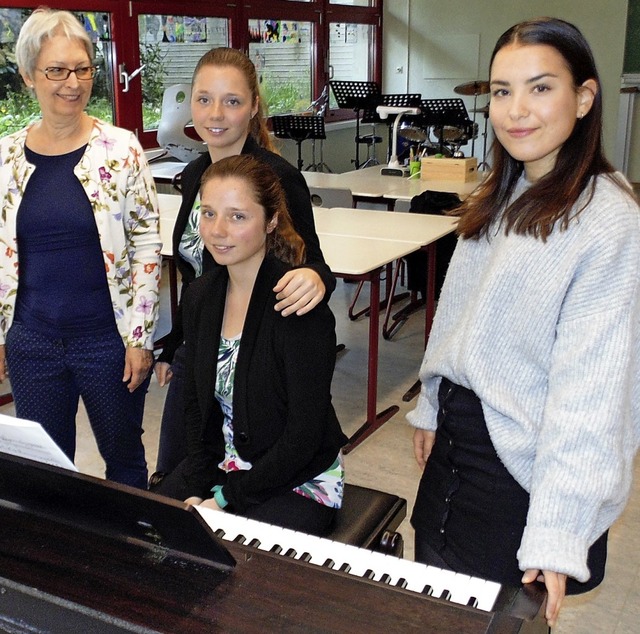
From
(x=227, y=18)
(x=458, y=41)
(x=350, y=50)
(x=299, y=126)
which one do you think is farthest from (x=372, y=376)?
(x=458, y=41)

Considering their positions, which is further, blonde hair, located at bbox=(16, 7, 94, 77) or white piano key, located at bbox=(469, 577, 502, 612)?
blonde hair, located at bbox=(16, 7, 94, 77)

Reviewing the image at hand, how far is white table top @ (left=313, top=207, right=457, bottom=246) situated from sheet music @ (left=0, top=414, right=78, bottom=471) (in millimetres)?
2664

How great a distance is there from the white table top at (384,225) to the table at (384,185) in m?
0.45

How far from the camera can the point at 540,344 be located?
1154mm

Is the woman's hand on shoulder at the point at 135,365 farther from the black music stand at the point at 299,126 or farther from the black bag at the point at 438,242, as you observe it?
the black music stand at the point at 299,126

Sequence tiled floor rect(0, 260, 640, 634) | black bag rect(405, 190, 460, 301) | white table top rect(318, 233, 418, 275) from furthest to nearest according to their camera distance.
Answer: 1. black bag rect(405, 190, 460, 301)
2. white table top rect(318, 233, 418, 275)
3. tiled floor rect(0, 260, 640, 634)

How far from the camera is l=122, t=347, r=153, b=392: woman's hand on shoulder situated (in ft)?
6.79

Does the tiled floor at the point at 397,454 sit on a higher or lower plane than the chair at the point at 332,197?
lower

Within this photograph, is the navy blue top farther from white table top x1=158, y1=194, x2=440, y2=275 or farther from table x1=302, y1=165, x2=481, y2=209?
table x1=302, y1=165, x2=481, y2=209

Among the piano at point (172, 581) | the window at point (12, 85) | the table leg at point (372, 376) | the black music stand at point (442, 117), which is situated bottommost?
the table leg at point (372, 376)

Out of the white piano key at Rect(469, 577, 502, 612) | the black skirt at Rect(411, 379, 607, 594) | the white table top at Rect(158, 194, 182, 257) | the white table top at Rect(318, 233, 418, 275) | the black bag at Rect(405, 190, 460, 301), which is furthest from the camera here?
the black bag at Rect(405, 190, 460, 301)

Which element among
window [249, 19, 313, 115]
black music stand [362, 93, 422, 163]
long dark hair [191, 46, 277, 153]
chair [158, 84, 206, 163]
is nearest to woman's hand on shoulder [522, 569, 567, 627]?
long dark hair [191, 46, 277, 153]

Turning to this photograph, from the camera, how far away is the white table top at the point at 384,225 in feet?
12.5

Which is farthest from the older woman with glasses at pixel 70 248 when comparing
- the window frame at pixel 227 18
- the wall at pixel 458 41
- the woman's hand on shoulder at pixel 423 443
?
the wall at pixel 458 41
